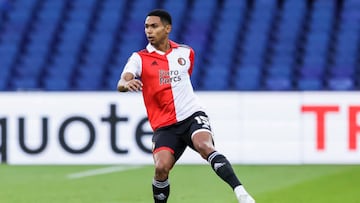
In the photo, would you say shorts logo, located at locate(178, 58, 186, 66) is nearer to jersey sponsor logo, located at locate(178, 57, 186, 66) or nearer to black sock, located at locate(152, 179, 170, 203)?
jersey sponsor logo, located at locate(178, 57, 186, 66)

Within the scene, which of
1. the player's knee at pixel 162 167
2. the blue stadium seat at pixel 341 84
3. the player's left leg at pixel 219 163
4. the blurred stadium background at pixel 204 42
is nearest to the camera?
the player's left leg at pixel 219 163

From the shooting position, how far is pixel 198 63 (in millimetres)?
17531

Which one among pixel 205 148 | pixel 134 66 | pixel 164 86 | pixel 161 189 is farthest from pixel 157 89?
pixel 161 189

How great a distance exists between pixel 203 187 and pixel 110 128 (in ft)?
11.8

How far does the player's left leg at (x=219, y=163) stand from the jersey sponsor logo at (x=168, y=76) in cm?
48

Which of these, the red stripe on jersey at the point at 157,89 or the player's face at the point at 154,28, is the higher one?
the player's face at the point at 154,28

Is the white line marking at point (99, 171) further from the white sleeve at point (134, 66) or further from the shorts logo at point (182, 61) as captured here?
the white sleeve at point (134, 66)

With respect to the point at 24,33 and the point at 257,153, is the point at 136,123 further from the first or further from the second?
the point at 24,33

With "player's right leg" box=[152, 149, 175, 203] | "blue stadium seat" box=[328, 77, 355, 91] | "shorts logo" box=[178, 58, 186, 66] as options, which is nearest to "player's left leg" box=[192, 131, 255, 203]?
"player's right leg" box=[152, 149, 175, 203]

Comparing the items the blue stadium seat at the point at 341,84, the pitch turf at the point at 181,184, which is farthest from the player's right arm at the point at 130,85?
the blue stadium seat at the point at 341,84

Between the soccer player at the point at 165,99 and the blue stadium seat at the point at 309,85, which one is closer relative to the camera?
the soccer player at the point at 165,99

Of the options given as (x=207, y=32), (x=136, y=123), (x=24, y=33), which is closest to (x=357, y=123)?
(x=136, y=123)

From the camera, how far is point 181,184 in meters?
11.8

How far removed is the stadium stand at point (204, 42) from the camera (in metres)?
17.0
